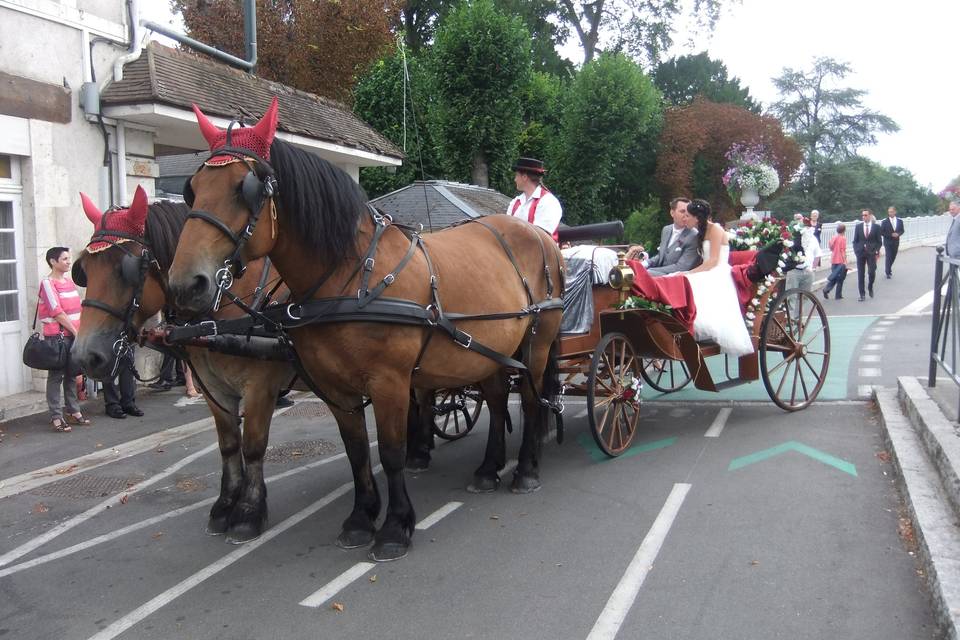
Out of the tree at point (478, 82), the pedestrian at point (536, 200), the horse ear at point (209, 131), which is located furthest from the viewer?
the tree at point (478, 82)

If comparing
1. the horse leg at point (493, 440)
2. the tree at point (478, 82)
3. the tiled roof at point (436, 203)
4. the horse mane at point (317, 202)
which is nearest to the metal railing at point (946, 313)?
the horse leg at point (493, 440)

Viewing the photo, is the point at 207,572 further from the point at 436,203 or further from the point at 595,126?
the point at 595,126

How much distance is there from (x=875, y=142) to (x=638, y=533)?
6321 centimetres

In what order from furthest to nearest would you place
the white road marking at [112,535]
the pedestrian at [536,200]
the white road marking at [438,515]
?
the pedestrian at [536,200] → the white road marking at [438,515] → the white road marking at [112,535]

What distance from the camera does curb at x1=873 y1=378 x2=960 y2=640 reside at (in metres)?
3.35

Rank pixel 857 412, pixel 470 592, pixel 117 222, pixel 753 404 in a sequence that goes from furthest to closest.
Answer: pixel 753 404 → pixel 857 412 → pixel 117 222 → pixel 470 592

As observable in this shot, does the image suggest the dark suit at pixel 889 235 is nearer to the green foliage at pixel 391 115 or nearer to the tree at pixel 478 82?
the tree at pixel 478 82

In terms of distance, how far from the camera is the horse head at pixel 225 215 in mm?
3268

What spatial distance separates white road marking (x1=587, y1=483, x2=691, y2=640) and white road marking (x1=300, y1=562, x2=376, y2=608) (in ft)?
4.38

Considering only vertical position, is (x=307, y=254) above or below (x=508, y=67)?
below

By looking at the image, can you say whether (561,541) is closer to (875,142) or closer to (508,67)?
(508,67)

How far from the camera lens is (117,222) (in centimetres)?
416

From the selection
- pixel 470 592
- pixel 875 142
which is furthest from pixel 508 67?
pixel 875 142

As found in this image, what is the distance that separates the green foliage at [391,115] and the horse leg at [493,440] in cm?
1311
